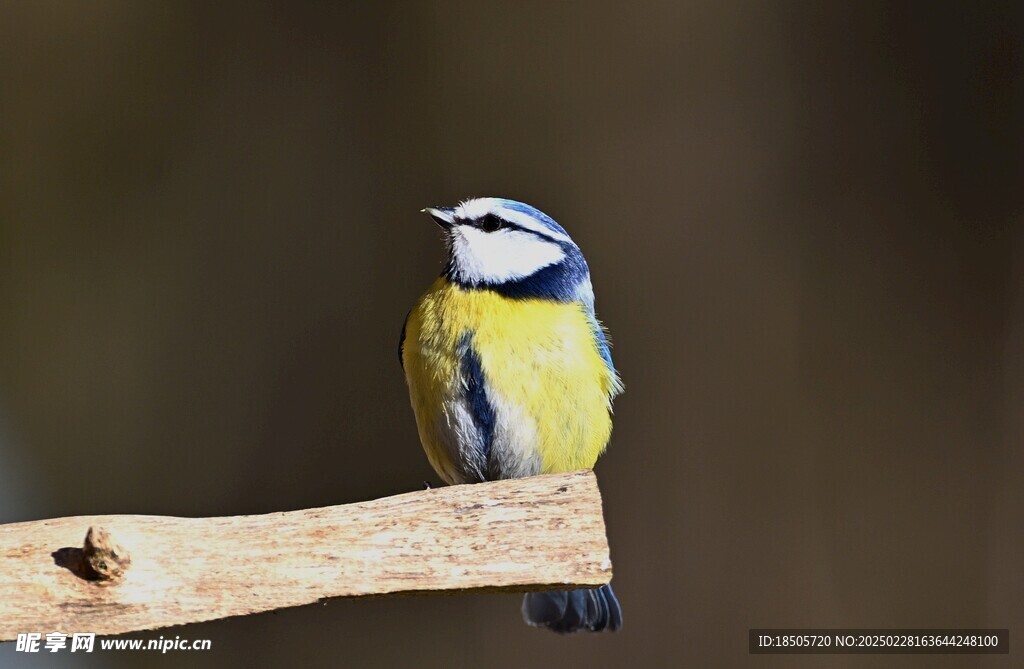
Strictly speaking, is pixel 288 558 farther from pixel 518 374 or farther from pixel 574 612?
pixel 574 612

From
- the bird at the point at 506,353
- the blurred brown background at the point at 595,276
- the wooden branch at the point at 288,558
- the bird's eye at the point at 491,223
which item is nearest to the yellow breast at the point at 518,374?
the bird at the point at 506,353

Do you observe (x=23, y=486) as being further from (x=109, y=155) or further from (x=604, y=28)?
(x=604, y=28)

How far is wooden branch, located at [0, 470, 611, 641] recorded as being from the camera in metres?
1.52

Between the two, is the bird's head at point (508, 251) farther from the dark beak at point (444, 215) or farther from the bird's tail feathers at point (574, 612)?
the bird's tail feathers at point (574, 612)

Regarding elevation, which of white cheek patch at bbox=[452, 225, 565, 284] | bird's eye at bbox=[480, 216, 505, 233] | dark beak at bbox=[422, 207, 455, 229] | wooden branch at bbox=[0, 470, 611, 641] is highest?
dark beak at bbox=[422, 207, 455, 229]

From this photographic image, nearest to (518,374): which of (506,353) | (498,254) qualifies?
(506,353)

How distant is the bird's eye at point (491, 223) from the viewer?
209 centimetres

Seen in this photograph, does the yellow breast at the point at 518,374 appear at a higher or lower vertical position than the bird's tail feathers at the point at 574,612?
higher

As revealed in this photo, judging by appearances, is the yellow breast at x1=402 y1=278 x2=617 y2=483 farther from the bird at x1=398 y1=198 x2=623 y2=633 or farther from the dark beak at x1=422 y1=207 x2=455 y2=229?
the dark beak at x1=422 y1=207 x2=455 y2=229

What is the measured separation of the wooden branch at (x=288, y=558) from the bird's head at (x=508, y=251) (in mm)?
566

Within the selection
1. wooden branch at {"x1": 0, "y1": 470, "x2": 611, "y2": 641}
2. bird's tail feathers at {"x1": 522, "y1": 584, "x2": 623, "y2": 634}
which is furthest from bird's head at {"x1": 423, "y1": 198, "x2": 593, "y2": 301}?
bird's tail feathers at {"x1": 522, "y1": 584, "x2": 623, "y2": 634}

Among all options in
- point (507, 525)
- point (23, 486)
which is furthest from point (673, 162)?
point (23, 486)

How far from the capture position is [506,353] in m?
1.94

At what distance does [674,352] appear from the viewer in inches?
142
